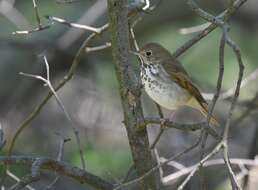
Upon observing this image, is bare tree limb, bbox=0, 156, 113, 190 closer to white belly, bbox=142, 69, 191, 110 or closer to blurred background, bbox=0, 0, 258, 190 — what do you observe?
white belly, bbox=142, 69, 191, 110

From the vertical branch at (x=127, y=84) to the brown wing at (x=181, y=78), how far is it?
1.03 meters

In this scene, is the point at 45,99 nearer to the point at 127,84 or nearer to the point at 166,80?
the point at 127,84

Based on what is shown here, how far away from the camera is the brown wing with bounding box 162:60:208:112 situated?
4555 mm

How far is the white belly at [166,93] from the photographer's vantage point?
14.6 ft

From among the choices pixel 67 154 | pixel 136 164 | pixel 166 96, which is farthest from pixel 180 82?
pixel 67 154

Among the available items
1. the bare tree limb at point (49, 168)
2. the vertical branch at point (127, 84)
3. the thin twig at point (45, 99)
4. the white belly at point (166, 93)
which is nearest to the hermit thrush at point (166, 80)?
the white belly at point (166, 93)

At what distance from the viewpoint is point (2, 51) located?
6172 mm

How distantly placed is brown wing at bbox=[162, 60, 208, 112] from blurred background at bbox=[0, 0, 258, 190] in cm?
69

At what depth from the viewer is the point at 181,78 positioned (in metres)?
4.61

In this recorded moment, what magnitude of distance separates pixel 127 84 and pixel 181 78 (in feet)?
3.72

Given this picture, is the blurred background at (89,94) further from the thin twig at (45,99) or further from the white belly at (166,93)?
the thin twig at (45,99)

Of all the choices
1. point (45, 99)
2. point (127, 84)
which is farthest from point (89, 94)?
point (127, 84)

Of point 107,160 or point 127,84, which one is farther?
point 107,160

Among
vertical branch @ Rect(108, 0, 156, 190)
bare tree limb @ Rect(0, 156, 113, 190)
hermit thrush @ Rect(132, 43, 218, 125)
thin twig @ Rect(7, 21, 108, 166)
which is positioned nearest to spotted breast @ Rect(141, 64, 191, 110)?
hermit thrush @ Rect(132, 43, 218, 125)
